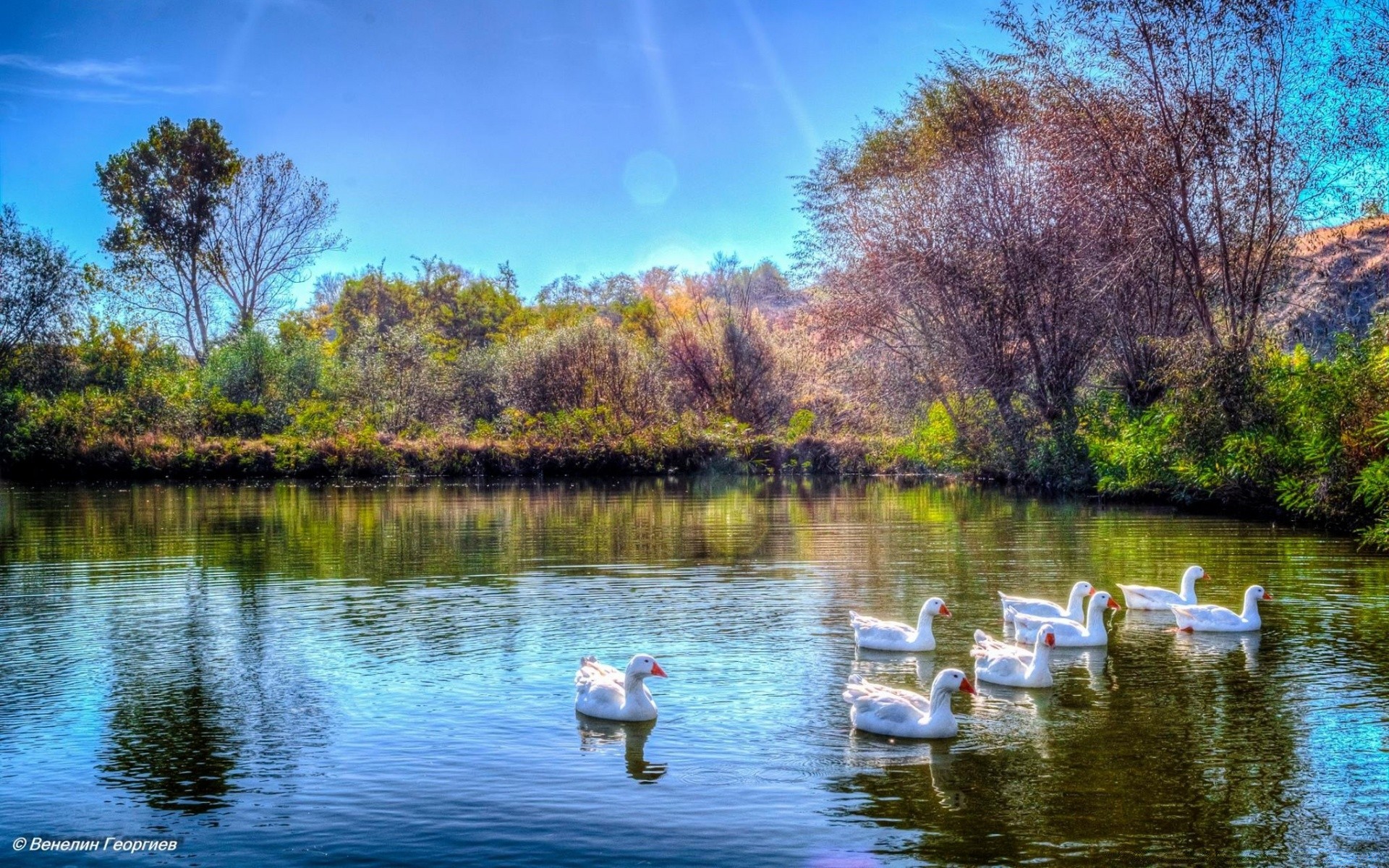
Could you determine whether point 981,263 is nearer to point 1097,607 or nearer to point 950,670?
point 1097,607

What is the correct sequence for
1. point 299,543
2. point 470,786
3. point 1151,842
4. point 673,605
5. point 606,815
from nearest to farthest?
point 1151,842 → point 606,815 → point 470,786 → point 673,605 → point 299,543

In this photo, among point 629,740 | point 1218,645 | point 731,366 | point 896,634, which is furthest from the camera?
point 731,366

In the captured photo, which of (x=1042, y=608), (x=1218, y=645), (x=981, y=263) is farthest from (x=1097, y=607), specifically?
(x=981, y=263)

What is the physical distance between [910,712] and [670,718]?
191 centimetres

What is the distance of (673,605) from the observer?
1455cm

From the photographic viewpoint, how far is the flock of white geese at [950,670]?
8734mm

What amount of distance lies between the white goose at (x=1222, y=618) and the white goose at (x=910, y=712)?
462 centimetres

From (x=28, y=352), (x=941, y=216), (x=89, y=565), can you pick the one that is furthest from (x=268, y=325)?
(x=89, y=565)

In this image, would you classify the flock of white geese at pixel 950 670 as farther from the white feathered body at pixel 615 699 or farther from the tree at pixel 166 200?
the tree at pixel 166 200

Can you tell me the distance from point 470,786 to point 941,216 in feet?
98.7

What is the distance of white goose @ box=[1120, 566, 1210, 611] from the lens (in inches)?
528

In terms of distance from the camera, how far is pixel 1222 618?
12305 millimetres

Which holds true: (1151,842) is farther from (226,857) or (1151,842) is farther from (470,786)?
(226,857)

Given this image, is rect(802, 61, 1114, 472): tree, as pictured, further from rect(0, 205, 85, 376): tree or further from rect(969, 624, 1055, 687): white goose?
rect(0, 205, 85, 376): tree
